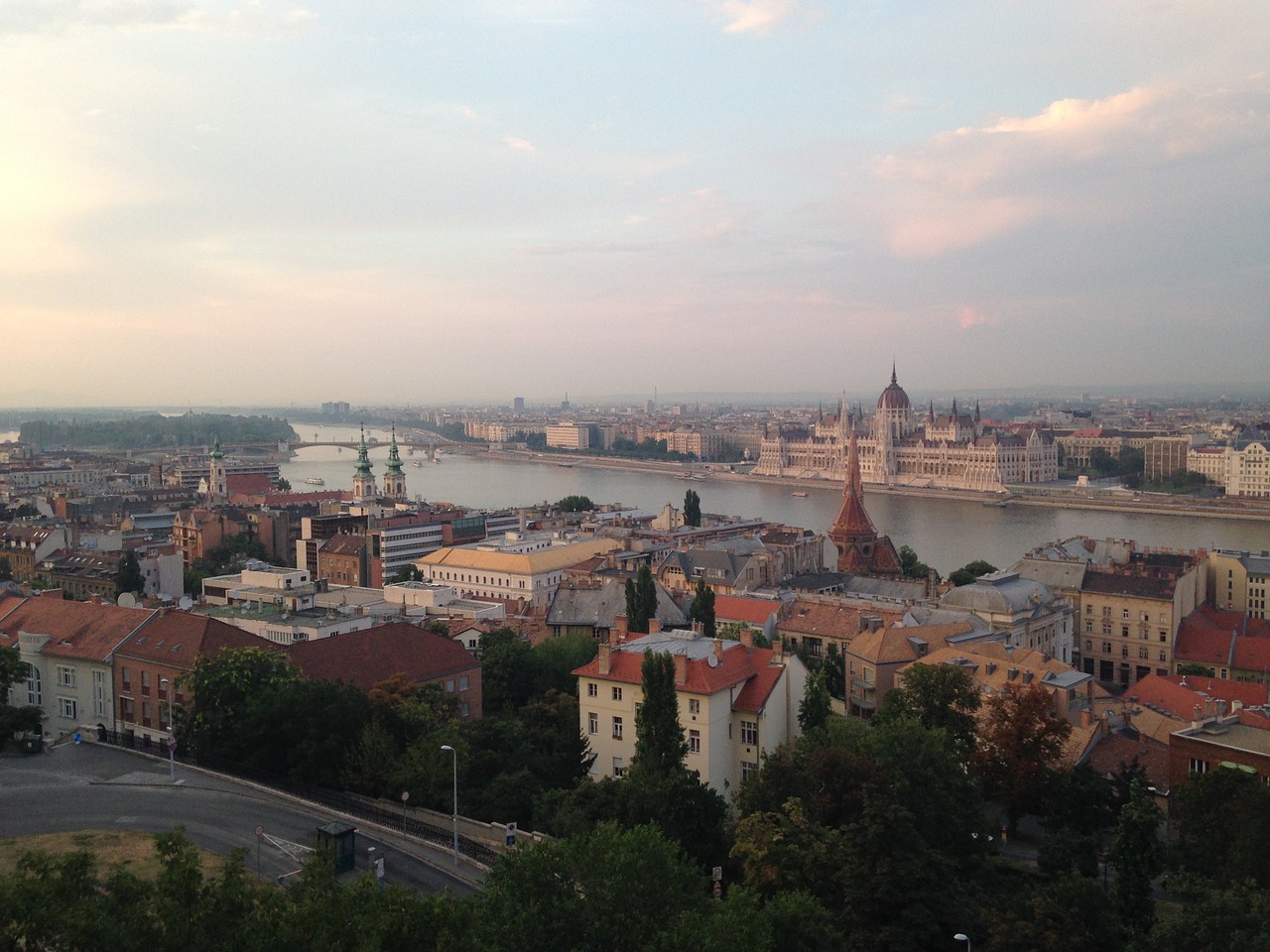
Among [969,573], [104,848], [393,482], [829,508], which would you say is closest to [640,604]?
[104,848]

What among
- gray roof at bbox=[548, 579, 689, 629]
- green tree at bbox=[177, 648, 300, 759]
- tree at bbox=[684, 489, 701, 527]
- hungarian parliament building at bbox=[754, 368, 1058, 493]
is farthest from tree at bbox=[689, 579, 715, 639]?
hungarian parliament building at bbox=[754, 368, 1058, 493]

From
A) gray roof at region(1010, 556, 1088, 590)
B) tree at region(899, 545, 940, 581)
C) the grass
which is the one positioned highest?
gray roof at region(1010, 556, 1088, 590)

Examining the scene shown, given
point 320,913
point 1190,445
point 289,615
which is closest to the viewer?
point 320,913

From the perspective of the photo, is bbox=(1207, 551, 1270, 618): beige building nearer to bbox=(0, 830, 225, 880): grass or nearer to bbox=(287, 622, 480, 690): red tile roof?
bbox=(287, 622, 480, 690): red tile roof

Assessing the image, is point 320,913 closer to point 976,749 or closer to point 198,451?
point 976,749

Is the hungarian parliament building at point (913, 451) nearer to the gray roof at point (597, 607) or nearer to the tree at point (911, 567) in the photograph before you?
the tree at point (911, 567)

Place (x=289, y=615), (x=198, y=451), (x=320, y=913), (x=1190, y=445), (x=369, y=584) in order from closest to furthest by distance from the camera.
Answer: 1. (x=320, y=913)
2. (x=289, y=615)
3. (x=369, y=584)
4. (x=1190, y=445)
5. (x=198, y=451)

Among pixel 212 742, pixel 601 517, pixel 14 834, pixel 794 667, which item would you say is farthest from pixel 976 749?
pixel 601 517

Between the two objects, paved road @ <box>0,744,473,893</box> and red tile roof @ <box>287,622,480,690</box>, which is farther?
red tile roof @ <box>287,622,480,690</box>
